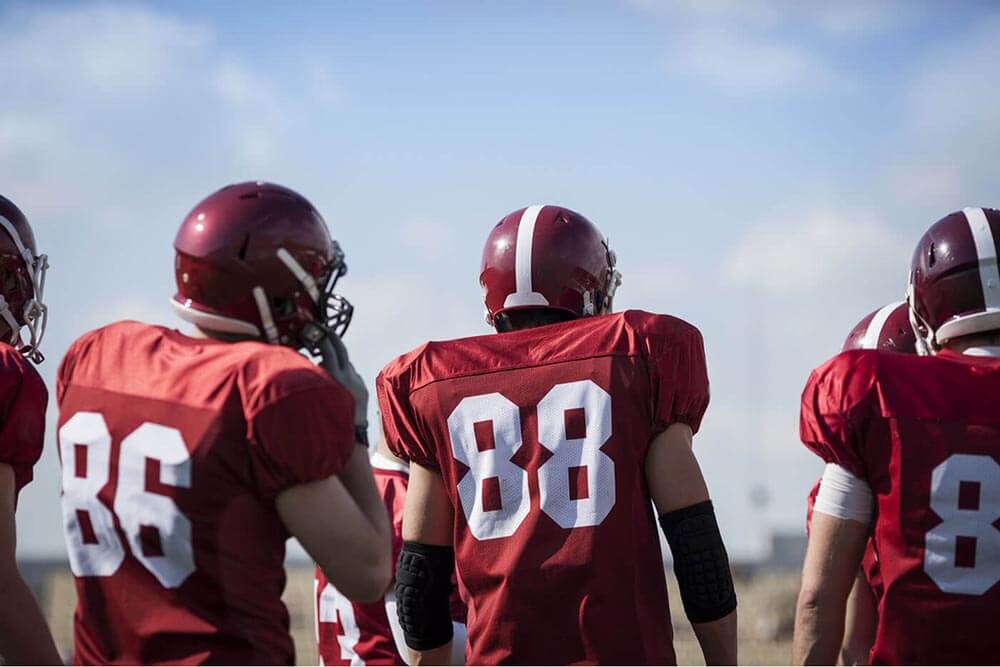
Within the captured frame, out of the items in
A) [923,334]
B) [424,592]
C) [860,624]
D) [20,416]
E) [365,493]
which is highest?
[923,334]

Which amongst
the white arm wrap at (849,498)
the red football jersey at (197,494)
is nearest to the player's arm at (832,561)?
the white arm wrap at (849,498)

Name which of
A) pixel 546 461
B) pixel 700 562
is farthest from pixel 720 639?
pixel 546 461

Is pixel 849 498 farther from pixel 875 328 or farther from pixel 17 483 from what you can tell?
pixel 17 483

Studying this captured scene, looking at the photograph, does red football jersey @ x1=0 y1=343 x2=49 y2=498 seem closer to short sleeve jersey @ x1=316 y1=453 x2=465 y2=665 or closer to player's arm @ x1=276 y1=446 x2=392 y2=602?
short sleeve jersey @ x1=316 y1=453 x2=465 y2=665

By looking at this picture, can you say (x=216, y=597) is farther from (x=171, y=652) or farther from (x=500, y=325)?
(x=500, y=325)

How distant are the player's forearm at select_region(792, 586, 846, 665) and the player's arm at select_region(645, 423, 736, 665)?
26cm

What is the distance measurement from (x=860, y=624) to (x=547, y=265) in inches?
63.3

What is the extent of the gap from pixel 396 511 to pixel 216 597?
1.74 m

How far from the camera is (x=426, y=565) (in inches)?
173

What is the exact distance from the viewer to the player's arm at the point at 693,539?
4.12 m

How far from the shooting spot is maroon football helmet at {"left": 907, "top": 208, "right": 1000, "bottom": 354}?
159 inches

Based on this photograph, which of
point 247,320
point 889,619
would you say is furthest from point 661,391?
point 247,320

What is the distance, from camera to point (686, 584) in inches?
163

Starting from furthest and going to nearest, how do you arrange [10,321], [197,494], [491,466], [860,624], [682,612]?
1. [682,612]
2. [10,321]
3. [860,624]
4. [491,466]
5. [197,494]
